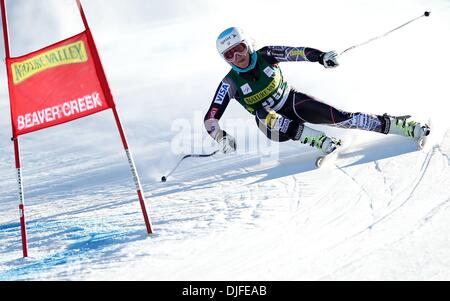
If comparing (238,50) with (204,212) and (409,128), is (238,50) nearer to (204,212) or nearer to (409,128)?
(204,212)

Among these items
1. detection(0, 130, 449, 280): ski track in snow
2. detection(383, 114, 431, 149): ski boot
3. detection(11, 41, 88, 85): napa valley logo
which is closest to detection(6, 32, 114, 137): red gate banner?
detection(11, 41, 88, 85): napa valley logo

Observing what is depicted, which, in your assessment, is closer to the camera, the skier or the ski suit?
the skier

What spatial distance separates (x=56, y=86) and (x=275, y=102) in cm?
260

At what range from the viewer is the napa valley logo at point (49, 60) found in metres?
4.31

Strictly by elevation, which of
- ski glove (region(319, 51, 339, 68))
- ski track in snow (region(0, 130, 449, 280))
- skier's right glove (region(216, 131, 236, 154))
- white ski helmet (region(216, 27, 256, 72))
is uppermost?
white ski helmet (region(216, 27, 256, 72))

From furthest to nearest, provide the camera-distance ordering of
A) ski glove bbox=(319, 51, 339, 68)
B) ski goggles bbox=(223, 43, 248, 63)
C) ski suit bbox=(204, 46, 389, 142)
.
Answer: ski suit bbox=(204, 46, 389, 142), ski goggles bbox=(223, 43, 248, 63), ski glove bbox=(319, 51, 339, 68)

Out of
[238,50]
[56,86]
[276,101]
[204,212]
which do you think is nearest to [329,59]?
[276,101]

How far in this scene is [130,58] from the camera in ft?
70.8

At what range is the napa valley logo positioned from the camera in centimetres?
431

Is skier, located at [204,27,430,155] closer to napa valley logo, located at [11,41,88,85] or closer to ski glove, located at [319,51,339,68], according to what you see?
ski glove, located at [319,51,339,68]

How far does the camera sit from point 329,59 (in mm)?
5719

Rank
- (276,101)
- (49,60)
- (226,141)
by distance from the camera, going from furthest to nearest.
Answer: (276,101)
(226,141)
(49,60)

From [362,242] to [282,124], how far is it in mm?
2642
